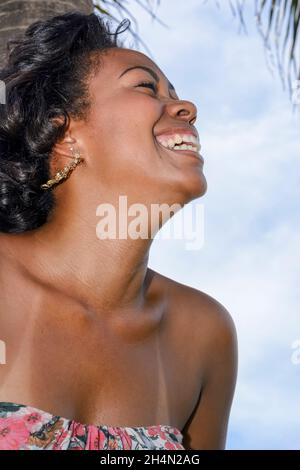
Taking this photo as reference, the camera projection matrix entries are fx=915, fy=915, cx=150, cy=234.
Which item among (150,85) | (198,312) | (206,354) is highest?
(150,85)

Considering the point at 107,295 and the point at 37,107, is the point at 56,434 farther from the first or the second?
the point at 37,107

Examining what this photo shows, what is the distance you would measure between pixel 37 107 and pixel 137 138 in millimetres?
519

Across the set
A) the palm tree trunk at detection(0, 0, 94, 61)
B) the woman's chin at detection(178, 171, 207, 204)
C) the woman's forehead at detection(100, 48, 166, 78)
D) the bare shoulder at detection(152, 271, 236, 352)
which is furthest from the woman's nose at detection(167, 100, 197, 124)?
the palm tree trunk at detection(0, 0, 94, 61)

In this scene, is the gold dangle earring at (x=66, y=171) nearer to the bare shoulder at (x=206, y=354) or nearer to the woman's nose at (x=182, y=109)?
the woman's nose at (x=182, y=109)

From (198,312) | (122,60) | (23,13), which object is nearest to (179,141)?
(122,60)

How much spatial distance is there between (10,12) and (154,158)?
4.94 ft

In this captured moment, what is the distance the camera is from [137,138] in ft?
11.7

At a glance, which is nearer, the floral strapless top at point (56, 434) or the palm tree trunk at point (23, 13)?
the floral strapless top at point (56, 434)

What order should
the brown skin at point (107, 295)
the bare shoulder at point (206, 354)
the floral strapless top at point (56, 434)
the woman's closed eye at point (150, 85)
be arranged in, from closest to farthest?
the floral strapless top at point (56, 434) → the brown skin at point (107, 295) → the woman's closed eye at point (150, 85) → the bare shoulder at point (206, 354)

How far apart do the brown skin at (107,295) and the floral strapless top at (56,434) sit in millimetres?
77

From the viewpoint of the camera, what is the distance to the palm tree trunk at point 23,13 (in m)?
4.52

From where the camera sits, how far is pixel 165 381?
3732 millimetres

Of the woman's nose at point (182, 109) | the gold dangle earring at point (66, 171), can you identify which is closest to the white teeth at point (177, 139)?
the woman's nose at point (182, 109)
